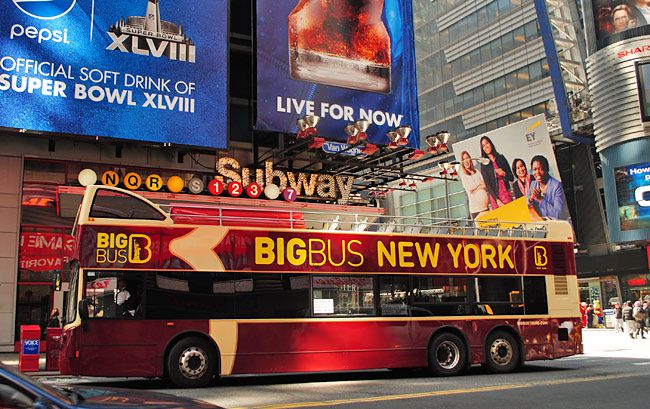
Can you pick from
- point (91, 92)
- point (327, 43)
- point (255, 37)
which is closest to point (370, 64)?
Answer: point (327, 43)

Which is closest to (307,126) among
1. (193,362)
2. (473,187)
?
(193,362)

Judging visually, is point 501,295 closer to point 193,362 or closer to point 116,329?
point 193,362

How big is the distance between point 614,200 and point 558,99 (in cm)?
773

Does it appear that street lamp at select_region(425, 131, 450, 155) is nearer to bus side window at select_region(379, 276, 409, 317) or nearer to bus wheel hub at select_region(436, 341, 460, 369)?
bus side window at select_region(379, 276, 409, 317)

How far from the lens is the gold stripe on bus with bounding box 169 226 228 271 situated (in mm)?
12633

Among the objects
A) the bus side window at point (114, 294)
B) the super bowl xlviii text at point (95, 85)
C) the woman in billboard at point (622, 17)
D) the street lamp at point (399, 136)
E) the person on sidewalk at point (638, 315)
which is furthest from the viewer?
the woman in billboard at point (622, 17)

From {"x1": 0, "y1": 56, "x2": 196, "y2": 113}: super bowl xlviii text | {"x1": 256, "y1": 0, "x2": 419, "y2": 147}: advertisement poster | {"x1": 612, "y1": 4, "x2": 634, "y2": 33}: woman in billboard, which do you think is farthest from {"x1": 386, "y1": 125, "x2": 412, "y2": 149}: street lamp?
{"x1": 612, "y1": 4, "x2": 634, "y2": 33}: woman in billboard

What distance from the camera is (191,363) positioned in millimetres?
12406

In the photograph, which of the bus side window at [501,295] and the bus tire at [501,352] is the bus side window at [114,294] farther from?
the bus tire at [501,352]

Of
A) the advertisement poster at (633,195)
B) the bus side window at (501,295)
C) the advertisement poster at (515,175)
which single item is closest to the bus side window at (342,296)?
the bus side window at (501,295)

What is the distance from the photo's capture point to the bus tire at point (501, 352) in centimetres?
1498

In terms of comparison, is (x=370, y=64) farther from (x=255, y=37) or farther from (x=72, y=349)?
(x=72, y=349)

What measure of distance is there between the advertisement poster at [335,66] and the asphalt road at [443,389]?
11.2 metres

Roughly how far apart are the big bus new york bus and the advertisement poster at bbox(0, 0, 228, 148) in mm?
8793
